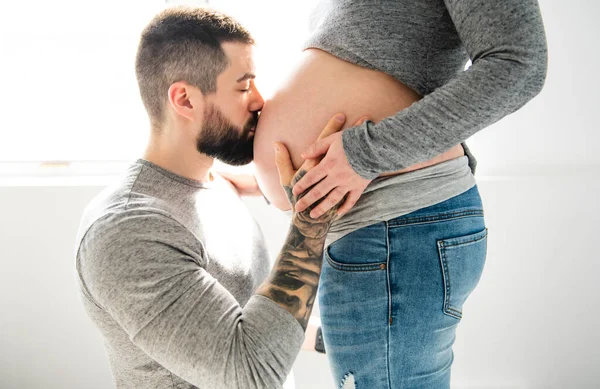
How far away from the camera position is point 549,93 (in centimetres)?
164

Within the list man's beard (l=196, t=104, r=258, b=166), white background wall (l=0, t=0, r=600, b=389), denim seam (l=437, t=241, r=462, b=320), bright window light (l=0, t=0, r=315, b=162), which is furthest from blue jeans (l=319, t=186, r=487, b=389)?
bright window light (l=0, t=0, r=315, b=162)

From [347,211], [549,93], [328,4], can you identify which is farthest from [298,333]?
[549,93]

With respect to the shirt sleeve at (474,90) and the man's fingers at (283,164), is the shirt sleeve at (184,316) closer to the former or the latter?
the man's fingers at (283,164)

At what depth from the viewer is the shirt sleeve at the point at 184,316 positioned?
782 millimetres

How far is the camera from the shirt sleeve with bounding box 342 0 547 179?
26.0 inches

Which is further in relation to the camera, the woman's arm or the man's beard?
the man's beard

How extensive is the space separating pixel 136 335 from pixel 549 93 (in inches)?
57.8

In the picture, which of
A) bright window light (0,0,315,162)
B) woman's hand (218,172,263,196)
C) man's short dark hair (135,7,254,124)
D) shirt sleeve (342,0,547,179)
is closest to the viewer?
shirt sleeve (342,0,547,179)

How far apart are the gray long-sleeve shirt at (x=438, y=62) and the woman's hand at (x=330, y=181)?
0.02m

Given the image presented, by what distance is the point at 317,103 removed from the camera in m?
0.85

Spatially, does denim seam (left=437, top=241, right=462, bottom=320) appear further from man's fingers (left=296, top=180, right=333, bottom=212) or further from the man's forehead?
the man's forehead

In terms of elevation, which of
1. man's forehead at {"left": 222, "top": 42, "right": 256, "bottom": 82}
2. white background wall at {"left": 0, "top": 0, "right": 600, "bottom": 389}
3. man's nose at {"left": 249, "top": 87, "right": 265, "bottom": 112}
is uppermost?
man's forehead at {"left": 222, "top": 42, "right": 256, "bottom": 82}

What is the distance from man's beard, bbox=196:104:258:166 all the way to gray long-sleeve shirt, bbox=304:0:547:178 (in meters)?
0.27

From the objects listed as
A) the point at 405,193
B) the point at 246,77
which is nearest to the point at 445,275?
the point at 405,193
